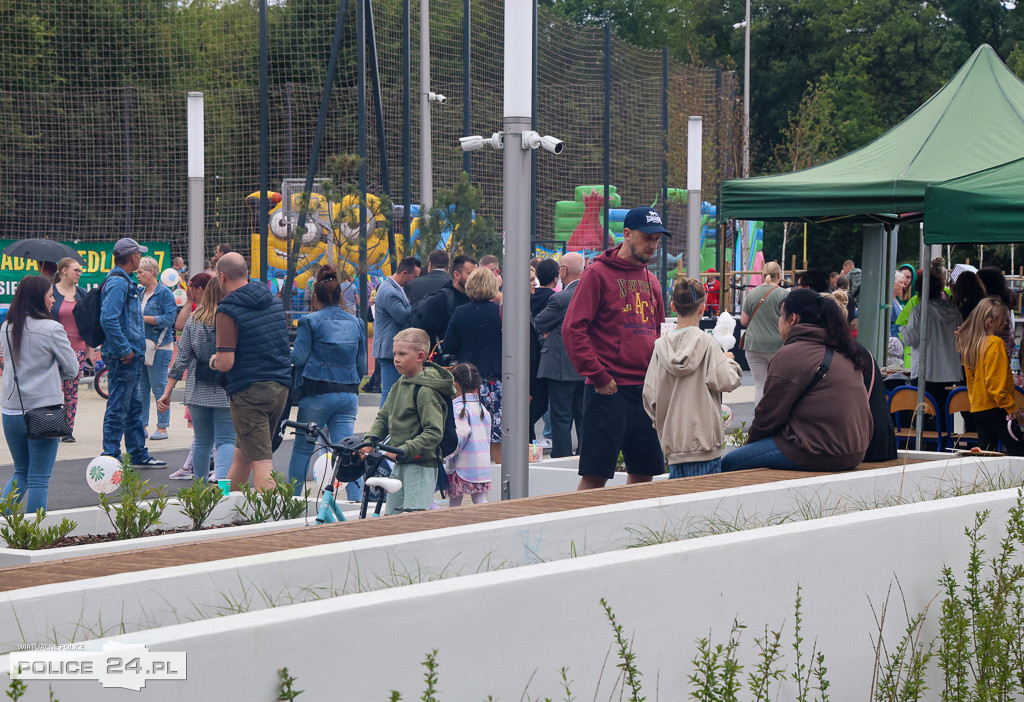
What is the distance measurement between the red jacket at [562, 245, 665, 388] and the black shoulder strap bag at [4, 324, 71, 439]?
331cm

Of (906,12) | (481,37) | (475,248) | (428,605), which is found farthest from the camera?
(906,12)

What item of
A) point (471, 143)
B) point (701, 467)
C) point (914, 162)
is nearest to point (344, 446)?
point (701, 467)

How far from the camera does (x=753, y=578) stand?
4.23 meters

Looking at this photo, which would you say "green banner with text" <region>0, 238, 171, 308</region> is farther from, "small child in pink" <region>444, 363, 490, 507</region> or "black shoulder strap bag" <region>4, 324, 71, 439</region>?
"small child in pink" <region>444, 363, 490, 507</region>

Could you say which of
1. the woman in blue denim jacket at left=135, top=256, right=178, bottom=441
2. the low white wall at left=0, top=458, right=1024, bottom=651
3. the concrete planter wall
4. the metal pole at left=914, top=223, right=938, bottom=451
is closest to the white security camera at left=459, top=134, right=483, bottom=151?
the concrete planter wall

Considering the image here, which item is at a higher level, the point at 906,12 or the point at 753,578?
the point at 906,12

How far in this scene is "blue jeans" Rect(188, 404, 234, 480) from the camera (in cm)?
902

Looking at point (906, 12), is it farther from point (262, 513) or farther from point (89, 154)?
point (262, 513)

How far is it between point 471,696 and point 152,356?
9640 mm

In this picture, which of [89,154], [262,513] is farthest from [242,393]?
[89,154]

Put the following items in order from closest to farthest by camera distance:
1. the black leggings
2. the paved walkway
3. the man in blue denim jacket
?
the paved walkway
the black leggings
the man in blue denim jacket

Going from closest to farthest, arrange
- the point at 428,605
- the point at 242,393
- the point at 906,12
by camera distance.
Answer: the point at 428,605
the point at 242,393
the point at 906,12

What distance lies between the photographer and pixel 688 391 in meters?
6.72

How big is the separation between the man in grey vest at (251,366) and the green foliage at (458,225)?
11.5 metres
